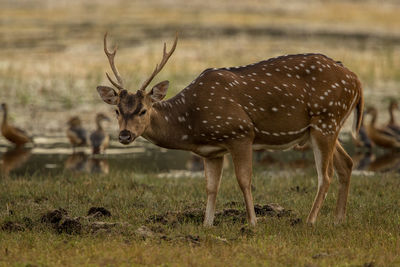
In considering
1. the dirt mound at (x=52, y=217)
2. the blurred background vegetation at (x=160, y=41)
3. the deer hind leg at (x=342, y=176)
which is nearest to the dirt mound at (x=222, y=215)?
the deer hind leg at (x=342, y=176)

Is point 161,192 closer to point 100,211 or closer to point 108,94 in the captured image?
point 100,211

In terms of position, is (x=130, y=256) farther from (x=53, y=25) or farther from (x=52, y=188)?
(x=53, y=25)

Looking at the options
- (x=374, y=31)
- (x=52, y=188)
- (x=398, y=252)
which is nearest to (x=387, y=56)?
(x=374, y=31)

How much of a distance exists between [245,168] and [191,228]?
94 cm

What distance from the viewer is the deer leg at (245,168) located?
9141mm

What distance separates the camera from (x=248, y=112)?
9273mm

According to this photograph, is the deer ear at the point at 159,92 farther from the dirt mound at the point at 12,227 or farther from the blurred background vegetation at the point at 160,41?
the blurred background vegetation at the point at 160,41

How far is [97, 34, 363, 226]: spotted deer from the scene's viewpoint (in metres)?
9.10

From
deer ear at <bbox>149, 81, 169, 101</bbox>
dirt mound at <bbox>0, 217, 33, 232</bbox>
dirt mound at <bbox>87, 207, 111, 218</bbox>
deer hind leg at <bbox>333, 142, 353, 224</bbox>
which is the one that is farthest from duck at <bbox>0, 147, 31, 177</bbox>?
deer hind leg at <bbox>333, 142, 353, 224</bbox>

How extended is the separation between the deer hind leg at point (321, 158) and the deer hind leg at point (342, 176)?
Result: 1.23 feet

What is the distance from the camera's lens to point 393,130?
17953 mm

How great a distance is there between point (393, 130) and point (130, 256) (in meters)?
11.5

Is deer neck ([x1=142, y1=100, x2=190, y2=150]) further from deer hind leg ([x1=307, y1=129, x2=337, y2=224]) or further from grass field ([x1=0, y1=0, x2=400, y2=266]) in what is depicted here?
deer hind leg ([x1=307, y1=129, x2=337, y2=224])

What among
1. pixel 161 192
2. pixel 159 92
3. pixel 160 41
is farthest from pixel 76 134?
pixel 160 41
